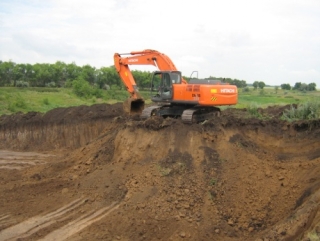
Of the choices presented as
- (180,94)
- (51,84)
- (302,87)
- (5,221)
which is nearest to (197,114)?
(180,94)

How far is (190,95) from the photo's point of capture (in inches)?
524

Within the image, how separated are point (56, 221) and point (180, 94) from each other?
659 cm

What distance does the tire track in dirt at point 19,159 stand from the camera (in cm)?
1366

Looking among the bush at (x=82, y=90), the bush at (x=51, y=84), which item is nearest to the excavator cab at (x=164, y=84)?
the bush at (x=82, y=90)

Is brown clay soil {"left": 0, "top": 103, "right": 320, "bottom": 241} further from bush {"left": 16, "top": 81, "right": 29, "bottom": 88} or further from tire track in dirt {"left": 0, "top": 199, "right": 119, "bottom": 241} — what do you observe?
bush {"left": 16, "top": 81, "right": 29, "bottom": 88}

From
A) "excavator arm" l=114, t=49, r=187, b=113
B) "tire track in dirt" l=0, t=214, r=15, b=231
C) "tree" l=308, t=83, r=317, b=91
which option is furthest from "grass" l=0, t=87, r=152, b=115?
"tree" l=308, t=83, r=317, b=91

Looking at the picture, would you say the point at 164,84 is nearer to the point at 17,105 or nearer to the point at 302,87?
the point at 17,105

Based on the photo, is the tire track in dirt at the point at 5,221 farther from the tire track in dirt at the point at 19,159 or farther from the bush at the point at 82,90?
the bush at the point at 82,90

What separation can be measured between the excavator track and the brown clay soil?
5.18 feet

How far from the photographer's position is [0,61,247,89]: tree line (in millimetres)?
49406

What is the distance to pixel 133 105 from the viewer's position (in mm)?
16359

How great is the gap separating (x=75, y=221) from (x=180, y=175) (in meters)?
2.50

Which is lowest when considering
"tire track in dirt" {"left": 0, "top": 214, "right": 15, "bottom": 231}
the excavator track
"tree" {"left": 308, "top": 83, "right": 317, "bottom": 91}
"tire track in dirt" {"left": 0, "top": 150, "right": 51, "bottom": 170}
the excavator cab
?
"tire track in dirt" {"left": 0, "top": 214, "right": 15, "bottom": 231}

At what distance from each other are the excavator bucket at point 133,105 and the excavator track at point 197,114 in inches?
125
